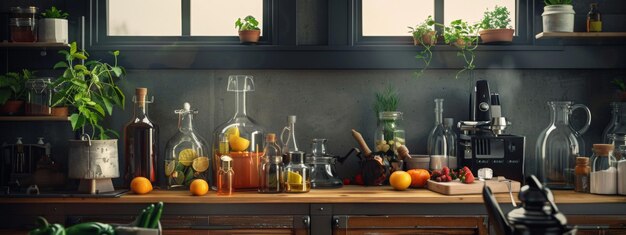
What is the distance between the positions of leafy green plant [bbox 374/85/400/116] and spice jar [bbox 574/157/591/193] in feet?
3.41

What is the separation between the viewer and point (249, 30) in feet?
14.4

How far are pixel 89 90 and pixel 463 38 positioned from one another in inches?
81.4

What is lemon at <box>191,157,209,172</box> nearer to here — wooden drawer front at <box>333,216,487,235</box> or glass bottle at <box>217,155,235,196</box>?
glass bottle at <box>217,155,235,196</box>

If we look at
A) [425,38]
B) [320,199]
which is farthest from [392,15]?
[320,199]

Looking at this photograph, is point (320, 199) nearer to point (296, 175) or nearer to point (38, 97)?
point (296, 175)

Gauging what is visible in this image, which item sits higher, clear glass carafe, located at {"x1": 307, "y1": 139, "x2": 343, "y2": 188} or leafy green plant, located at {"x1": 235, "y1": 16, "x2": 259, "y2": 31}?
leafy green plant, located at {"x1": 235, "y1": 16, "x2": 259, "y2": 31}

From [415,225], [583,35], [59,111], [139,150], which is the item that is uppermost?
[583,35]

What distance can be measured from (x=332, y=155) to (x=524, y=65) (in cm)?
122

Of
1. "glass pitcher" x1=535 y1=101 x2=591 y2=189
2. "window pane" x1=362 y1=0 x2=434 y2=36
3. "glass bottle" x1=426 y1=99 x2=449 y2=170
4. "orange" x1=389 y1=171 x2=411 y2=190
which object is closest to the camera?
"orange" x1=389 y1=171 x2=411 y2=190

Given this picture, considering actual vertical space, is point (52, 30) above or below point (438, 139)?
above

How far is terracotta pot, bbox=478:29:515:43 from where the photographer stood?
4.38 meters

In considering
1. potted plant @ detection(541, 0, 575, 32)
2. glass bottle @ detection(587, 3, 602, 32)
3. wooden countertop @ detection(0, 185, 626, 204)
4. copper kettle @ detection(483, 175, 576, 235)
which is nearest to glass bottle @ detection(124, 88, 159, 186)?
wooden countertop @ detection(0, 185, 626, 204)

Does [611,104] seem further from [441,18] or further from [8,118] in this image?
[8,118]

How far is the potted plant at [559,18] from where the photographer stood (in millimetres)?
4242
